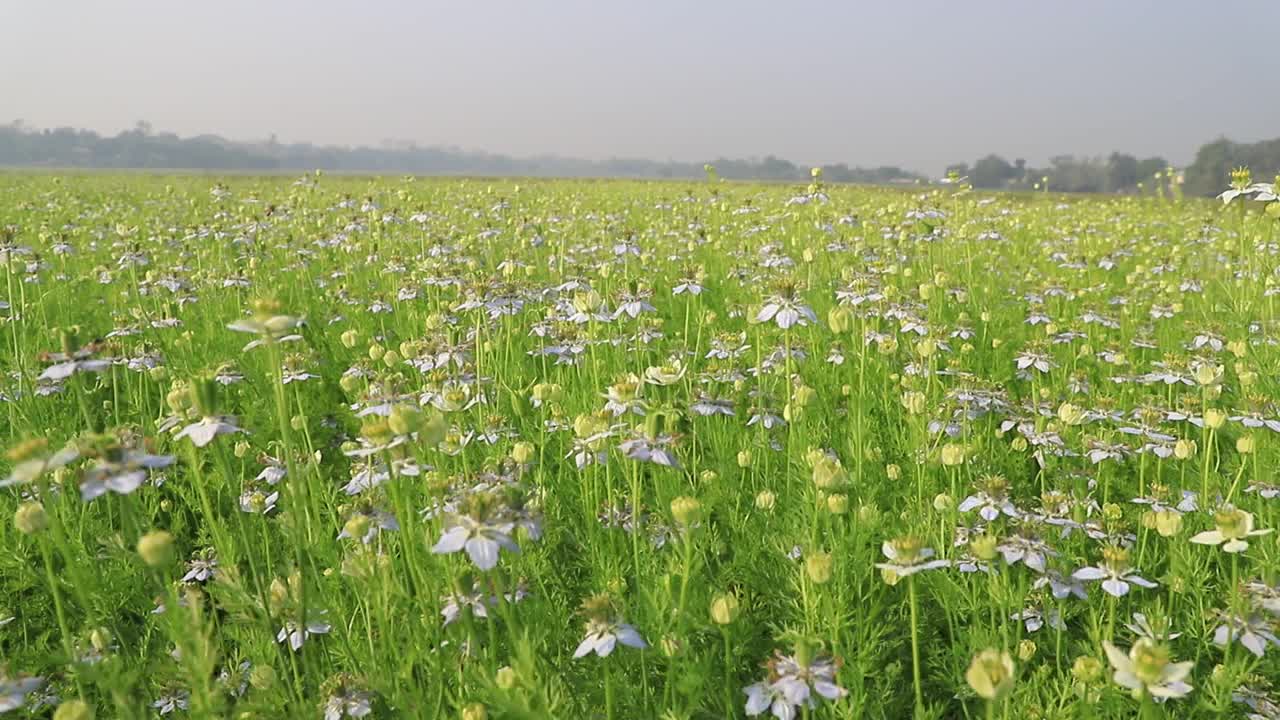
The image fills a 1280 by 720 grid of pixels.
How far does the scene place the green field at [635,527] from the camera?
1748 millimetres

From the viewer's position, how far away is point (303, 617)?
1636mm

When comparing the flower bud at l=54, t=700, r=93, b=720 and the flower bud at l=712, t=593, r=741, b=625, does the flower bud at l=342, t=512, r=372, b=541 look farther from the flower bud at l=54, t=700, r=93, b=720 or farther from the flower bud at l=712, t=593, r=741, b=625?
the flower bud at l=712, t=593, r=741, b=625

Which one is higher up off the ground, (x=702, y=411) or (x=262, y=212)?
(x=262, y=212)

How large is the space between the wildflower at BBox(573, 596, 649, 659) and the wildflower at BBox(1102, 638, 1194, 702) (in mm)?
954

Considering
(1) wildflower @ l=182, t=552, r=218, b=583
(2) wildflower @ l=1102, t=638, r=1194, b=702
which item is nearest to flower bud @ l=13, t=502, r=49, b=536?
(1) wildflower @ l=182, t=552, r=218, b=583

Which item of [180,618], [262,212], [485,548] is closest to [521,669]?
[485,548]

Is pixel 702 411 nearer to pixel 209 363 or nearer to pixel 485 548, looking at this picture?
pixel 485 548

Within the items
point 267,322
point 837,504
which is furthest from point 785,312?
point 267,322

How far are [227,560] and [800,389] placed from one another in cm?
203

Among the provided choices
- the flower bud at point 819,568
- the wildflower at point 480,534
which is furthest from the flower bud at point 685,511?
the wildflower at point 480,534

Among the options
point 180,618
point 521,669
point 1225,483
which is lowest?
point 1225,483

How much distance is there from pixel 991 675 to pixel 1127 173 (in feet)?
142

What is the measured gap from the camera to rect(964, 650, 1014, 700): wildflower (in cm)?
132

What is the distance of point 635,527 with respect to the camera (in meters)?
2.15
